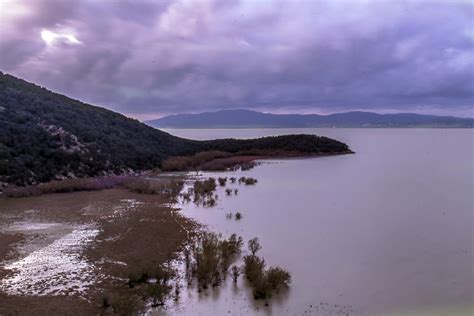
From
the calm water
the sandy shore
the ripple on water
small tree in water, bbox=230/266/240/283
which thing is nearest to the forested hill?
the sandy shore

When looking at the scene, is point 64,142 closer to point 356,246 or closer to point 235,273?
point 356,246

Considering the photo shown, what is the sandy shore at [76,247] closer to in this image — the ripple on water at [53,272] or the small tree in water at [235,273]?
the ripple on water at [53,272]

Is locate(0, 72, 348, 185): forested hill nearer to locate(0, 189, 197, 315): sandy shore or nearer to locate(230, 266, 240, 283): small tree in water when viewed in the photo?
locate(0, 189, 197, 315): sandy shore

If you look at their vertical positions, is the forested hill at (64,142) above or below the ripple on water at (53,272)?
above

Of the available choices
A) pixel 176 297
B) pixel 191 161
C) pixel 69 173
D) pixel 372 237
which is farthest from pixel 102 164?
pixel 176 297

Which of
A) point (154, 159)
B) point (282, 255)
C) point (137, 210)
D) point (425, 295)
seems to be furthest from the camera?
point (154, 159)

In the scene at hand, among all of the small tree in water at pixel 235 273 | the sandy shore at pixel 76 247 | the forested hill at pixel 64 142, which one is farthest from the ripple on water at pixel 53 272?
the forested hill at pixel 64 142

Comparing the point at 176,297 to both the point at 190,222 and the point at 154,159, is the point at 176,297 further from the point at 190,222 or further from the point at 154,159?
the point at 154,159
